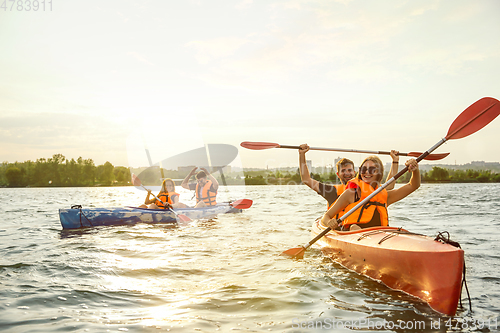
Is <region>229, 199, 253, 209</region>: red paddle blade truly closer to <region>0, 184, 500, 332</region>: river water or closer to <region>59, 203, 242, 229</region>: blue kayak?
<region>59, 203, 242, 229</region>: blue kayak

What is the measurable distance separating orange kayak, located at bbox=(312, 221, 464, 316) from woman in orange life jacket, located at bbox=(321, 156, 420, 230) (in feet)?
1.13

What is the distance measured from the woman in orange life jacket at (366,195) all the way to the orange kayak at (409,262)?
13.6 inches

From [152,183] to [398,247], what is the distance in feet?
31.7

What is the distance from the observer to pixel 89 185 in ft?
255

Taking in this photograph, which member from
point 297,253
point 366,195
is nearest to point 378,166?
point 366,195

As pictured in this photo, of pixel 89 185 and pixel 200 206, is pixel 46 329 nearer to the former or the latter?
pixel 200 206

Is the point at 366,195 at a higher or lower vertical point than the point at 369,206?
higher

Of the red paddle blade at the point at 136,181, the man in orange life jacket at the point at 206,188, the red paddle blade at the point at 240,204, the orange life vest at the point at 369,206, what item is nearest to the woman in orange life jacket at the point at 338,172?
the orange life vest at the point at 369,206

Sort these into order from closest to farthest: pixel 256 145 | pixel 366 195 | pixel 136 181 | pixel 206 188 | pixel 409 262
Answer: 1. pixel 409 262
2. pixel 366 195
3. pixel 256 145
4. pixel 136 181
5. pixel 206 188

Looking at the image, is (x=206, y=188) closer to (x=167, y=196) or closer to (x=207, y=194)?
(x=207, y=194)

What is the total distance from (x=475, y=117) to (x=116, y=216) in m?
8.46

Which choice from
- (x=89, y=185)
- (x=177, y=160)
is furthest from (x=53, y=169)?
(x=177, y=160)

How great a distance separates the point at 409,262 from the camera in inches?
134

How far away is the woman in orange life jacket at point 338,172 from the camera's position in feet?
18.7
